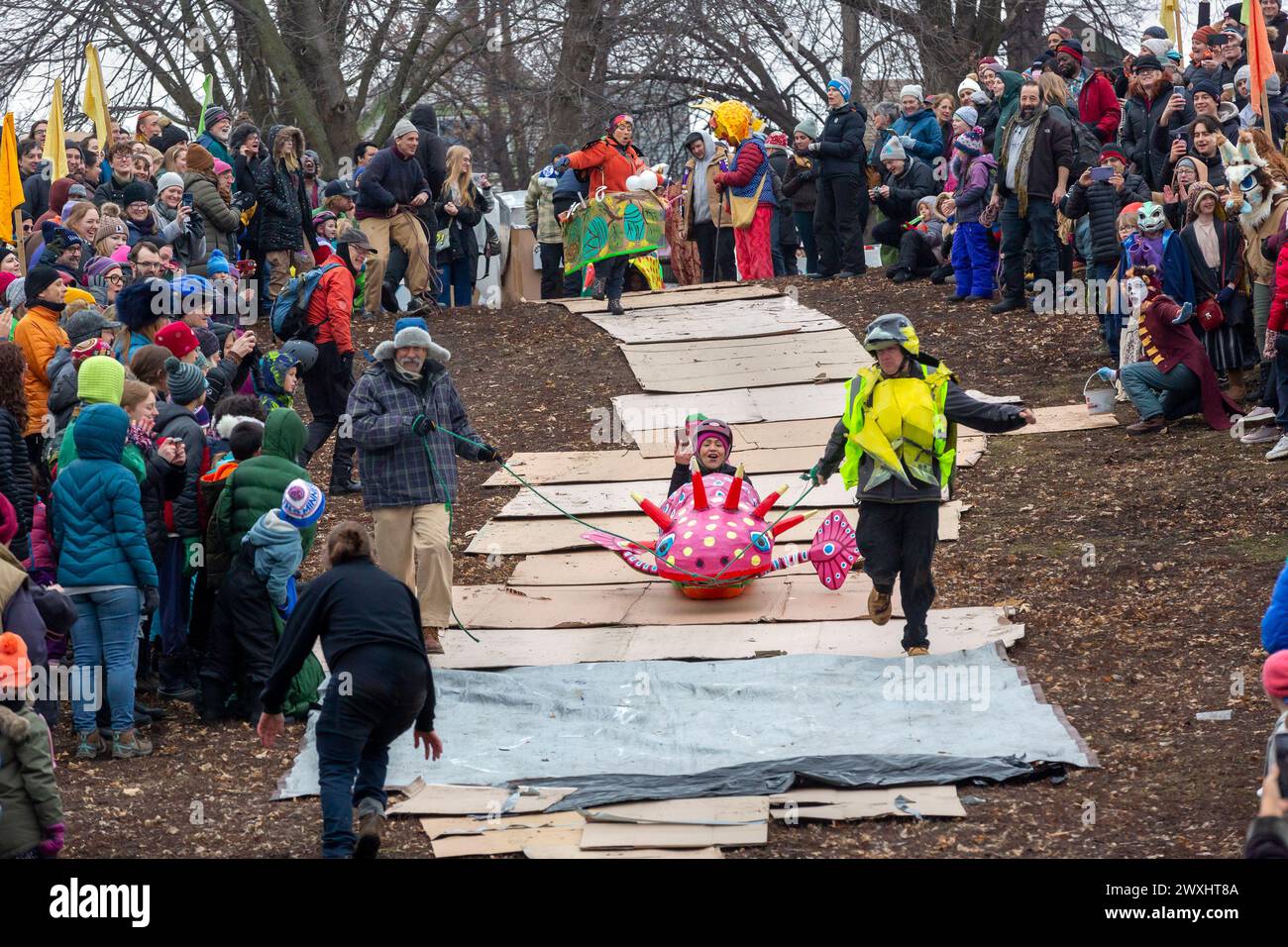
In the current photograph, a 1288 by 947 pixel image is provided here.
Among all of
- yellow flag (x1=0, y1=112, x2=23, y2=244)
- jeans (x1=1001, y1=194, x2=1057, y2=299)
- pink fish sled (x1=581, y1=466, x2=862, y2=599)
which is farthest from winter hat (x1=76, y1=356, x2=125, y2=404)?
jeans (x1=1001, y1=194, x2=1057, y2=299)

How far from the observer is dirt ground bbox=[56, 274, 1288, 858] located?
713 cm

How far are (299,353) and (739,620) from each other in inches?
146

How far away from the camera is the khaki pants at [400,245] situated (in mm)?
17766

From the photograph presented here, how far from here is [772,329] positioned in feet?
55.6

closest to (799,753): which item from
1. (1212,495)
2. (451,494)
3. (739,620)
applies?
(739,620)

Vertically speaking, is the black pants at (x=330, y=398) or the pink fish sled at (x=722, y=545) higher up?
the black pants at (x=330, y=398)

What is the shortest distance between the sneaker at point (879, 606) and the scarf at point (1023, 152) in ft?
23.4

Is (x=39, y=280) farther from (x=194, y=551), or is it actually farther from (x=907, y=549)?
(x=907, y=549)

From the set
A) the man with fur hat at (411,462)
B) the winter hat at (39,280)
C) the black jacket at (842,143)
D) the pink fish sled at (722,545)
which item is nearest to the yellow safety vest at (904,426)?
the pink fish sled at (722,545)

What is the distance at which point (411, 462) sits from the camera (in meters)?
9.74

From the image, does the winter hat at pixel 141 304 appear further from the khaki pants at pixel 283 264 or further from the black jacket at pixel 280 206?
the khaki pants at pixel 283 264

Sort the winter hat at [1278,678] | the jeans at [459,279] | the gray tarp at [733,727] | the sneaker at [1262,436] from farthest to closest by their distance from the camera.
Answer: the jeans at [459,279] → the sneaker at [1262,436] → the gray tarp at [733,727] → the winter hat at [1278,678]

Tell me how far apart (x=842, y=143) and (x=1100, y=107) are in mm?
2710
